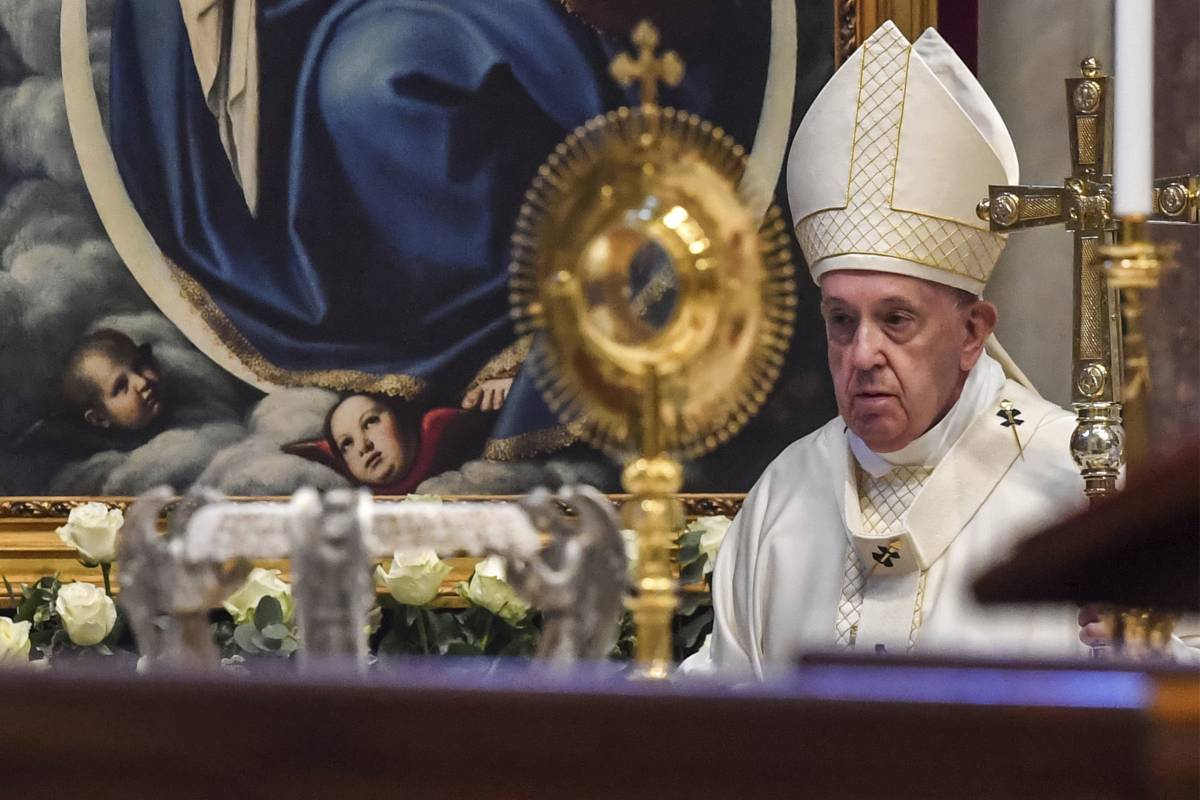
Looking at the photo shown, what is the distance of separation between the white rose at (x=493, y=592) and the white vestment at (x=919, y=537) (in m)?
0.32

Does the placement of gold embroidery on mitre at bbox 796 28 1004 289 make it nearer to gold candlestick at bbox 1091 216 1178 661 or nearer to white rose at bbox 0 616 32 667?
gold candlestick at bbox 1091 216 1178 661

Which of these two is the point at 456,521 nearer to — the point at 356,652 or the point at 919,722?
the point at 356,652

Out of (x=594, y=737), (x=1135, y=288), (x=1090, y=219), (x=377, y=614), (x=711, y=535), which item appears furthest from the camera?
(x=711, y=535)

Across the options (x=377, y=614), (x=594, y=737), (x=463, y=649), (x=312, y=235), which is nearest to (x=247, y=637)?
(x=377, y=614)

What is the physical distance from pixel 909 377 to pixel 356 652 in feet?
6.52

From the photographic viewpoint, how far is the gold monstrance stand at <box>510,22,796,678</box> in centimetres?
128

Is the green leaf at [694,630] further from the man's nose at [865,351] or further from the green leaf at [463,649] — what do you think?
the man's nose at [865,351]

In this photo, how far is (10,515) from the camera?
151 inches

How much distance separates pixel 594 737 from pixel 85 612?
105 inches

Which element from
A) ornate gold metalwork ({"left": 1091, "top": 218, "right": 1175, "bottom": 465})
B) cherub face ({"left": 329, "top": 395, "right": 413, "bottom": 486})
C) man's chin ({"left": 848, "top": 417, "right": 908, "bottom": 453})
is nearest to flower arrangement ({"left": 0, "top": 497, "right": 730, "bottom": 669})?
cherub face ({"left": 329, "top": 395, "right": 413, "bottom": 486})

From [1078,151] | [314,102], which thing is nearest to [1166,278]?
[1078,151]

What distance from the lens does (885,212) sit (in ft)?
10.3

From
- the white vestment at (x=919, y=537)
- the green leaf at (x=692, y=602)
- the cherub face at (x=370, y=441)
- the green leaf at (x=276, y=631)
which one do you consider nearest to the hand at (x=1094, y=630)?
the white vestment at (x=919, y=537)

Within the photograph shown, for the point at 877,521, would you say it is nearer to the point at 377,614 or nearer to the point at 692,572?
the point at 692,572
